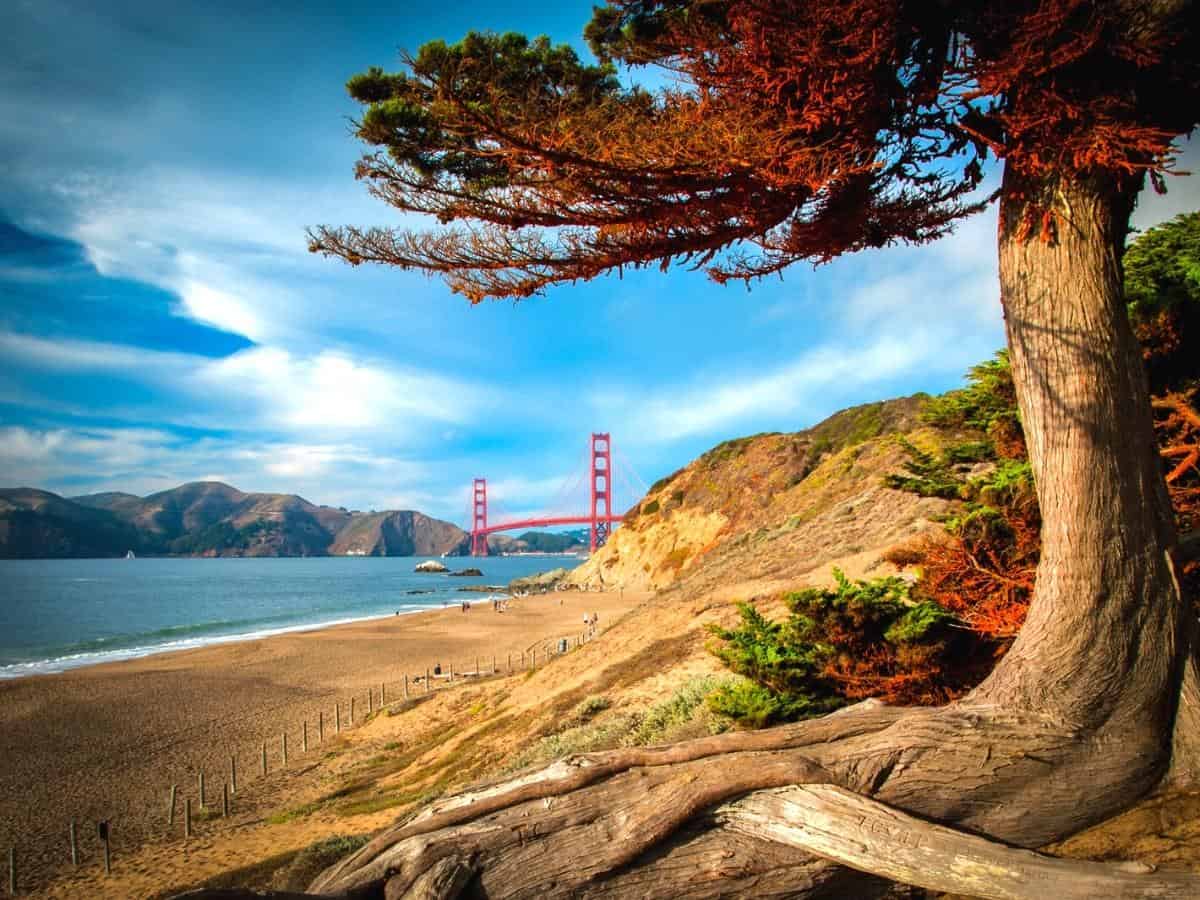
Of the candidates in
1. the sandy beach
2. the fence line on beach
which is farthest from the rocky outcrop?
the fence line on beach

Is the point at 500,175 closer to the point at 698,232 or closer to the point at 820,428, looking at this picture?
the point at 698,232

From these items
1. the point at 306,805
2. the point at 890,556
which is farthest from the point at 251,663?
the point at 890,556

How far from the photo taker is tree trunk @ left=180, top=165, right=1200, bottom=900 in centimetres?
319

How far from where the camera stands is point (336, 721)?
2203 cm

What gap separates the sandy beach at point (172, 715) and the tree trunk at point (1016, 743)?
44.4ft

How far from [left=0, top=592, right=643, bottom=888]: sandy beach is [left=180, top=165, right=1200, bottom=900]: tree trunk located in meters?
13.5

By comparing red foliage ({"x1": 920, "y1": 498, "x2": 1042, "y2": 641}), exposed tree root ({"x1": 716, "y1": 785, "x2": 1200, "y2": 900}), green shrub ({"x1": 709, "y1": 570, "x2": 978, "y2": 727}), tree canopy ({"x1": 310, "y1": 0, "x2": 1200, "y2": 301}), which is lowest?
exposed tree root ({"x1": 716, "y1": 785, "x2": 1200, "y2": 900})

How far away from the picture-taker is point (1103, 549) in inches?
140

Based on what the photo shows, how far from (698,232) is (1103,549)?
108 inches

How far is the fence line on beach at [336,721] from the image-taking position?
12570 millimetres

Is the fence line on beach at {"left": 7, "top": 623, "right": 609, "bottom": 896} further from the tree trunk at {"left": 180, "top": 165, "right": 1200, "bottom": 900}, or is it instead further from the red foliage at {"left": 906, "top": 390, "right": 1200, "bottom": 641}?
the red foliage at {"left": 906, "top": 390, "right": 1200, "bottom": 641}

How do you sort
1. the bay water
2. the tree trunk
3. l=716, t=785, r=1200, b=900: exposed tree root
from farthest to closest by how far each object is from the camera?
the bay water, the tree trunk, l=716, t=785, r=1200, b=900: exposed tree root

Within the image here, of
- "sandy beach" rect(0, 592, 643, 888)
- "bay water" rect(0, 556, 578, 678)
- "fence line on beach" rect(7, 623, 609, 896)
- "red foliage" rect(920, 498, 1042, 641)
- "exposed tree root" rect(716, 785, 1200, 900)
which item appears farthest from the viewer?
"bay water" rect(0, 556, 578, 678)

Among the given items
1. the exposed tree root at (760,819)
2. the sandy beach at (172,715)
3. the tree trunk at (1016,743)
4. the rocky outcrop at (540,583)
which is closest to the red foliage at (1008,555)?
the tree trunk at (1016,743)
